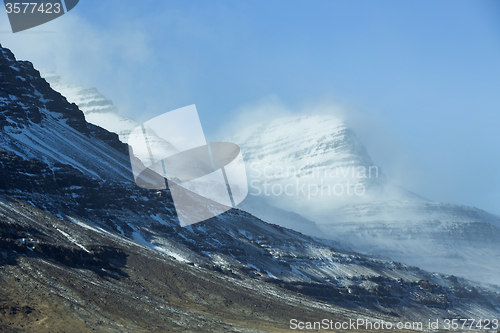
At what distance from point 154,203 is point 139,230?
1128 inches

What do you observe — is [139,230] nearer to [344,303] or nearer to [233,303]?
[233,303]

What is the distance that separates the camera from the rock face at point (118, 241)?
104000 millimetres

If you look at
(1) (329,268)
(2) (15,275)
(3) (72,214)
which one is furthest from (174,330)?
(1) (329,268)

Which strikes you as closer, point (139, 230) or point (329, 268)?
point (139, 230)

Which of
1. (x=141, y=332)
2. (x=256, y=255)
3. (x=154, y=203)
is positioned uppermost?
(x=154, y=203)

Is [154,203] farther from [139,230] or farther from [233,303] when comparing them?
[233,303]

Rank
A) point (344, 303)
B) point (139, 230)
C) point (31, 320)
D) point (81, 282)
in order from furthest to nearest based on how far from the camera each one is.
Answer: point (344, 303) → point (139, 230) → point (81, 282) → point (31, 320)

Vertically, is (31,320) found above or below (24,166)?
below

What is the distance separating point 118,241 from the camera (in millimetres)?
130125

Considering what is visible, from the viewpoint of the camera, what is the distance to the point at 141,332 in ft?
266

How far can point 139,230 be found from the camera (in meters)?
152

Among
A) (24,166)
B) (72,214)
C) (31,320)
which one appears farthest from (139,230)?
(31,320)

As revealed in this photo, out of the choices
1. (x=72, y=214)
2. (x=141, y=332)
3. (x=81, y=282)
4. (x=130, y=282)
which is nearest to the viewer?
(x=141, y=332)

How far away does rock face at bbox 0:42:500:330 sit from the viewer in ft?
A: 341
